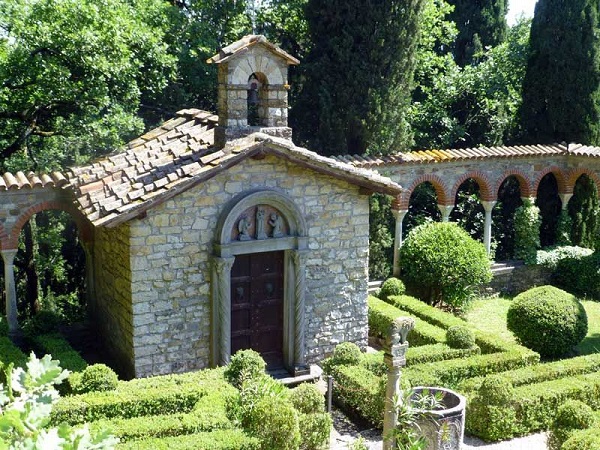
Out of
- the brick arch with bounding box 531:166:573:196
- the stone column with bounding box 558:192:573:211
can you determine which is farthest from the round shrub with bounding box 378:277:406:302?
the stone column with bounding box 558:192:573:211

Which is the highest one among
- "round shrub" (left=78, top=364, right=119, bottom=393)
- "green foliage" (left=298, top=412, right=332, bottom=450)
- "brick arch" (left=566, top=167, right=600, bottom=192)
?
"brick arch" (left=566, top=167, right=600, bottom=192)

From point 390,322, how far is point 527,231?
6.94 m

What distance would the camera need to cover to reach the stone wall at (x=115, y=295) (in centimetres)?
1276

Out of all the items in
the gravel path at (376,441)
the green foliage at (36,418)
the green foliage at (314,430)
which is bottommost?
the gravel path at (376,441)

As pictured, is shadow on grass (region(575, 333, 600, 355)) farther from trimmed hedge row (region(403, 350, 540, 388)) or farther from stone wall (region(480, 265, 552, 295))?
stone wall (region(480, 265, 552, 295))

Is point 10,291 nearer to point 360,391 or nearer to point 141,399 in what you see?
point 141,399

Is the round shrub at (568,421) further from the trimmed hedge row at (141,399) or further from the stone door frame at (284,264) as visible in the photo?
the trimmed hedge row at (141,399)

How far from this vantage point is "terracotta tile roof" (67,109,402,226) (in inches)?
474

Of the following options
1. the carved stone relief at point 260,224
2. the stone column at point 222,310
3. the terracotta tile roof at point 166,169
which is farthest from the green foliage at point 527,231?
the stone column at point 222,310

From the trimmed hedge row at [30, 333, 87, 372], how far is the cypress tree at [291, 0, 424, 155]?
9.75 m

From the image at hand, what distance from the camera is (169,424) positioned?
1031cm

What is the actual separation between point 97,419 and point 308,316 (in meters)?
4.66

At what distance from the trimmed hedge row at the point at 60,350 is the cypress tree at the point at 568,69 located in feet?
49.6

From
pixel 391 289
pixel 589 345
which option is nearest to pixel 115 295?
pixel 391 289
